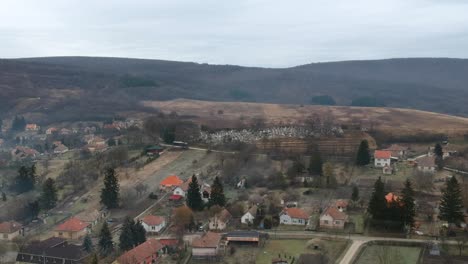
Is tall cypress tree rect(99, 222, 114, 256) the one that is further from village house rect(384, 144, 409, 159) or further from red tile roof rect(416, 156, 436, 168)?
village house rect(384, 144, 409, 159)

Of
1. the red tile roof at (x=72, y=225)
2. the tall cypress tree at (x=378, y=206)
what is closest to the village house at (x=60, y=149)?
the red tile roof at (x=72, y=225)

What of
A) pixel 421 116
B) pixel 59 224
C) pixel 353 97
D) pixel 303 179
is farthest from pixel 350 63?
pixel 59 224

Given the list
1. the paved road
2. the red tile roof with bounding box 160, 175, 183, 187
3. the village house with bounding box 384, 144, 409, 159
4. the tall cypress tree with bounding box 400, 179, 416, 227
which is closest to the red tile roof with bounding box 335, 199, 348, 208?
the paved road

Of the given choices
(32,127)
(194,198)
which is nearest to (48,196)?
(194,198)

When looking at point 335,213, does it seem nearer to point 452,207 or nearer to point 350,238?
point 350,238

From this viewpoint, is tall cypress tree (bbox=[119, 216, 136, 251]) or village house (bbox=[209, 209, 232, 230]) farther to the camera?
village house (bbox=[209, 209, 232, 230])

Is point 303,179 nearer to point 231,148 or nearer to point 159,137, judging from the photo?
point 231,148

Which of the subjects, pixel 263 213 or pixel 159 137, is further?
pixel 159 137
